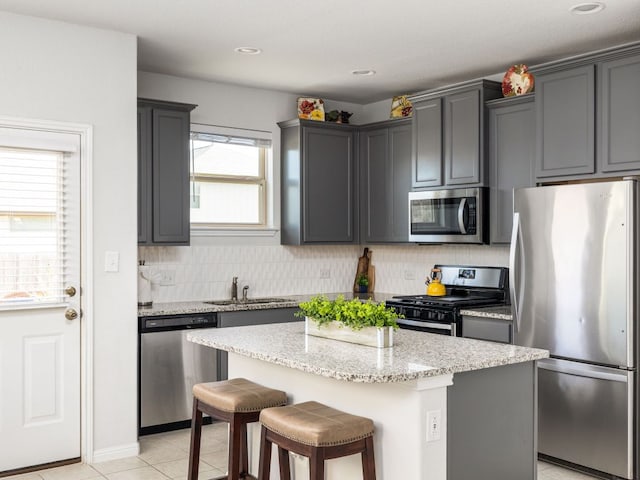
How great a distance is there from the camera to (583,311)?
13.3ft

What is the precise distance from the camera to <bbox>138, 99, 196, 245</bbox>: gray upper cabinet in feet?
16.5

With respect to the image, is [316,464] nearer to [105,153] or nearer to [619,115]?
[105,153]

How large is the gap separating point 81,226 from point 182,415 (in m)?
1.60

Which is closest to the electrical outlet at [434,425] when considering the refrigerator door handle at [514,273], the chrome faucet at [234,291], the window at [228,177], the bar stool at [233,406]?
the bar stool at [233,406]

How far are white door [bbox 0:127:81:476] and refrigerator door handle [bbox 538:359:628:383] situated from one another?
2868mm

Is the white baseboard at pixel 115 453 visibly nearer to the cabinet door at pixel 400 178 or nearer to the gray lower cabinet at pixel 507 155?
the cabinet door at pixel 400 178

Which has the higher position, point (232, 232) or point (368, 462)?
point (232, 232)

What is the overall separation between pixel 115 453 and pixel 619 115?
3.67 metres

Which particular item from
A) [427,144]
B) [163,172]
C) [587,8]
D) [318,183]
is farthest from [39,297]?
[587,8]

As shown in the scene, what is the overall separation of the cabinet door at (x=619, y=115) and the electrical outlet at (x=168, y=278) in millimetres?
3239

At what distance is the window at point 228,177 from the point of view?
5.77m

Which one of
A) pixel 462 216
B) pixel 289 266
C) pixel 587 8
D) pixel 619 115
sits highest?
pixel 587 8

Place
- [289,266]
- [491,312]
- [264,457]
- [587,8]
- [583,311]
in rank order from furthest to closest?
[289,266] → [491,312] → [583,311] → [587,8] → [264,457]

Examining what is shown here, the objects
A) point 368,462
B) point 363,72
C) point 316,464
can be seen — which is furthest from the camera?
point 363,72
